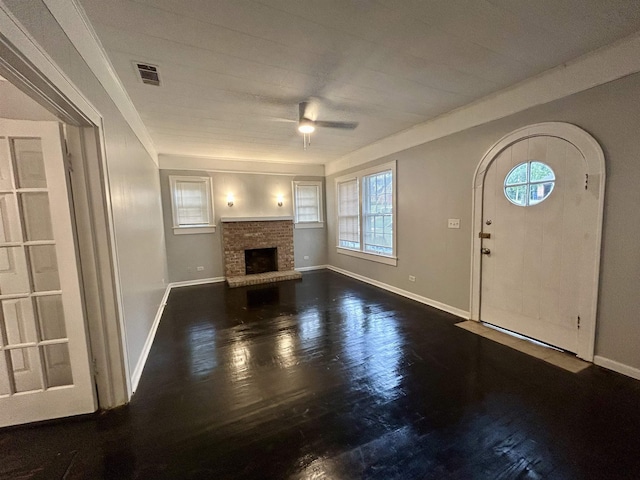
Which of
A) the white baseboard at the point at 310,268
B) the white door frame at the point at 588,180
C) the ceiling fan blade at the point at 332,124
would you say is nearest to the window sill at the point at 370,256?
the white baseboard at the point at 310,268

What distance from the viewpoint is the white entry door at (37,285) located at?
1664mm

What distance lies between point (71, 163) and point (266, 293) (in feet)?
11.3

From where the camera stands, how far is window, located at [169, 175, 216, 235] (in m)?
5.36

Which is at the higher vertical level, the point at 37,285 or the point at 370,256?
the point at 37,285

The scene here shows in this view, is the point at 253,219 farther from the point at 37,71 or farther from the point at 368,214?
the point at 37,71

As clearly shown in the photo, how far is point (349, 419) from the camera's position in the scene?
178 centimetres

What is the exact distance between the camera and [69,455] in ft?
5.08

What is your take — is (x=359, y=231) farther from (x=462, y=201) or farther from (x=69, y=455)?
(x=69, y=455)

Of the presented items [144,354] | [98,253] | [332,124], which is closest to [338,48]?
[332,124]

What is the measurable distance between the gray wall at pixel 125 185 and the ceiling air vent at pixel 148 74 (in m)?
0.36

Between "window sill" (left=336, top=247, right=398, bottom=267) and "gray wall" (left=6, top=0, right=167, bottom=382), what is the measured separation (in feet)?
11.7

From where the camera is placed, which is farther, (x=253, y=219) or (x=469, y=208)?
(x=253, y=219)

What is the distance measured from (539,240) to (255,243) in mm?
4826

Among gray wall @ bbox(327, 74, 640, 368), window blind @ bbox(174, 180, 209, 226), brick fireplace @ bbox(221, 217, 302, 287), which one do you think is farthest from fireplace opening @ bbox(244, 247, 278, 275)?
gray wall @ bbox(327, 74, 640, 368)
